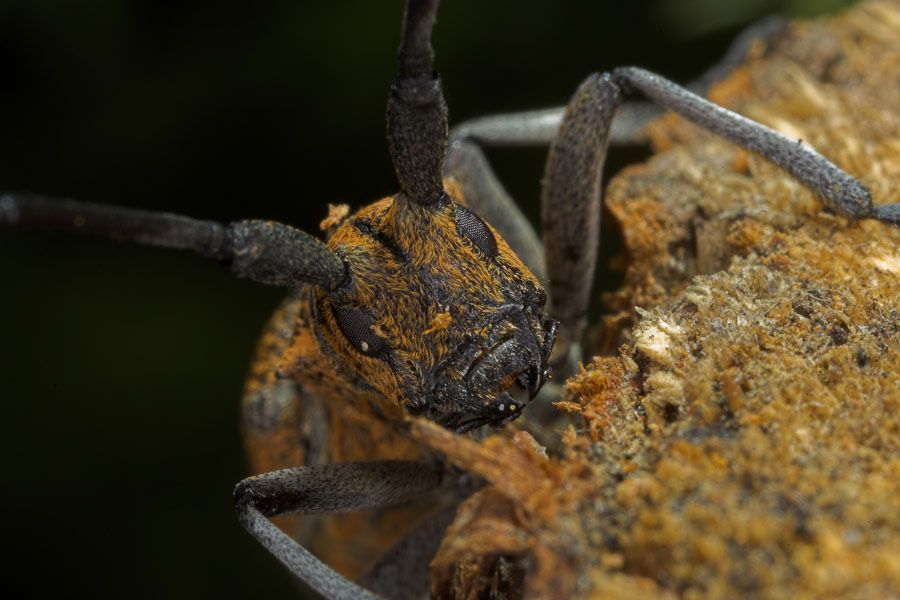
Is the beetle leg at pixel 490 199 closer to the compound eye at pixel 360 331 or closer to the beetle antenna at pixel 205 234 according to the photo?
the compound eye at pixel 360 331

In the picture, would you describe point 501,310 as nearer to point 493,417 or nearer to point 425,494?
point 493,417

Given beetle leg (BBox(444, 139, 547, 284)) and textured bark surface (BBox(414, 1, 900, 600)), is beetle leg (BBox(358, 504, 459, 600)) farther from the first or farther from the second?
beetle leg (BBox(444, 139, 547, 284))

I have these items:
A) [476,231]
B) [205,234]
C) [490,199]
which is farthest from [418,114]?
[490,199]

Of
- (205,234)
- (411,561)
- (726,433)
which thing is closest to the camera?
(726,433)

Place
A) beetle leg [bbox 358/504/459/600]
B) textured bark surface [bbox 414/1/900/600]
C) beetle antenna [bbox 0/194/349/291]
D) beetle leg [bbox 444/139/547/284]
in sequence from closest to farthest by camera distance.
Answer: textured bark surface [bbox 414/1/900/600] < beetle antenna [bbox 0/194/349/291] < beetle leg [bbox 358/504/459/600] < beetle leg [bbox 444/139/547/284]

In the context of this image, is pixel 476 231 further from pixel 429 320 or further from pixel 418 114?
pixel 418 114

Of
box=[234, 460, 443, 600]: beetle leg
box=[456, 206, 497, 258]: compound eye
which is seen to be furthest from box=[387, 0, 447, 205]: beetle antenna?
box=[234, 460, 443, 600]: beetle leg
